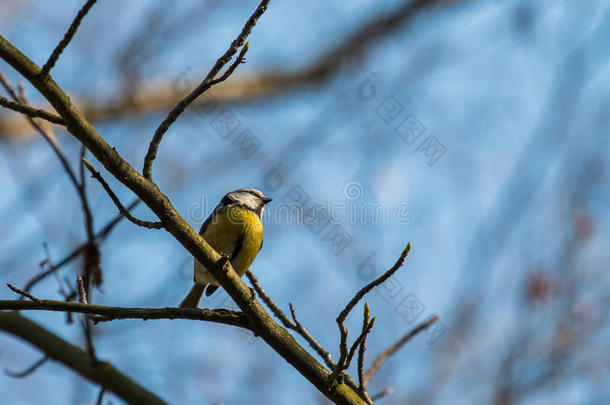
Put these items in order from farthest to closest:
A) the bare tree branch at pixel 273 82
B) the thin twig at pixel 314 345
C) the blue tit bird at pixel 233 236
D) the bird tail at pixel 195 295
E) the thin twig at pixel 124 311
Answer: the bare tree branch at pixel 273 82, the bird tail at pixel 195 295, the blue tit bird at pixel 233 236, the thin twig at pixel 314 345, the thin twig at pixel 124 311

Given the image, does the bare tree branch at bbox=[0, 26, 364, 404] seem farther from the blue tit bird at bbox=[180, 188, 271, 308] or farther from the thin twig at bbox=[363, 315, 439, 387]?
the blue tit bird at bbox=[180, 188, 271, 308]

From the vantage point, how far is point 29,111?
1.70 metres

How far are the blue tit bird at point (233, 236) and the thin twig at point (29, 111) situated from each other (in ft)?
7.17

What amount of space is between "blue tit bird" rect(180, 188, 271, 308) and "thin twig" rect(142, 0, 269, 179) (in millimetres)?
1934

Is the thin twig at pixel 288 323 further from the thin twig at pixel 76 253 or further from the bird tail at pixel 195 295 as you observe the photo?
the bird tail at pixel 195 295

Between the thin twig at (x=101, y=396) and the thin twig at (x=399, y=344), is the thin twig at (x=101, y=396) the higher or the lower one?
the higher one

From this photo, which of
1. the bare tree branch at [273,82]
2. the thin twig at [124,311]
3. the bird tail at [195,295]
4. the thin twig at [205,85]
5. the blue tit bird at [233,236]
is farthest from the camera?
the bare tree branch at [273,82]

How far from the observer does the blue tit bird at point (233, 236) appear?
4.02 meters

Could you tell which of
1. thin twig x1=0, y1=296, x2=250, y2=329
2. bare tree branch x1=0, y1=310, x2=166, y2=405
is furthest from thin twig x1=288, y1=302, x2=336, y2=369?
bare tree branch x1=0, y1=310, x2=166, y2=405

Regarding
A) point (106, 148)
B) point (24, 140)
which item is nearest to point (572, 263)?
point (106, 148)

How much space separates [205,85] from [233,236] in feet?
7.20

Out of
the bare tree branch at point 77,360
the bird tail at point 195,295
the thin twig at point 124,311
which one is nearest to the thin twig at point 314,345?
the thin twig at point 124,311

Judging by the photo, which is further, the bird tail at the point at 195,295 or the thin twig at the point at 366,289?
the bird tail at the point at 195,295

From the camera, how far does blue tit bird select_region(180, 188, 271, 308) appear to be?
13.2 ft
